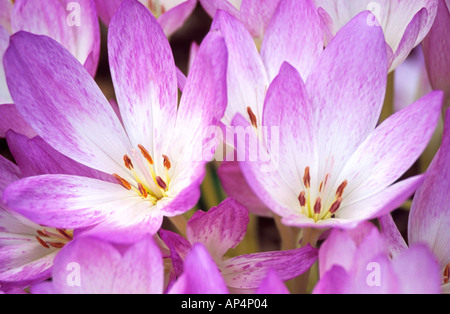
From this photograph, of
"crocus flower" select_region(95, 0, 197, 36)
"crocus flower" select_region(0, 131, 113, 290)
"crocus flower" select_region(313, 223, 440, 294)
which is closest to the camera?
"crocus flower" select_region(313, 223, 440, 294)

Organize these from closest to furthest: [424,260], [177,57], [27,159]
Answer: [424,260] < [27,159] < [177,57]

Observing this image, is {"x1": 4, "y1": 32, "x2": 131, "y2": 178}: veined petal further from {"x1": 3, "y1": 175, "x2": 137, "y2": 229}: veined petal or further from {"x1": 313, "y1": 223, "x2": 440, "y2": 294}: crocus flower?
{"x1": 313, "y1": 223, "x2": 440, "y2": 294}: crocus flower

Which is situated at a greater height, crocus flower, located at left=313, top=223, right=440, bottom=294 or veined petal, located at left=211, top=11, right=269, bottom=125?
veined petal, located at left=211, top=11, right=269, bottom=125

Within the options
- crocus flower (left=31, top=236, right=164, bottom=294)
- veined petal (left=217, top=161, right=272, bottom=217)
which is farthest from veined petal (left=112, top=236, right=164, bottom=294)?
veined petal (left=217, top=161, right=272, bottom=217)

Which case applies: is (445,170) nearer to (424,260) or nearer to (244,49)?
(424,260)

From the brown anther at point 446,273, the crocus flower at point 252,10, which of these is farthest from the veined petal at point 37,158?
the brown anther at point 446,273
